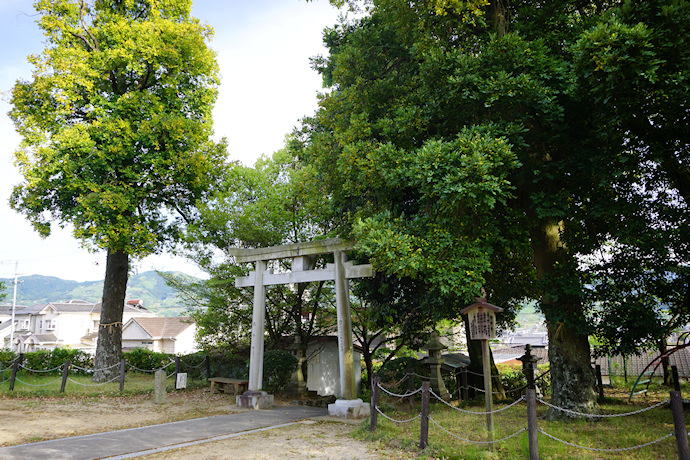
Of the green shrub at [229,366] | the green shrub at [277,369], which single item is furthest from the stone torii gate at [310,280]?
the green shrub at [229,366]

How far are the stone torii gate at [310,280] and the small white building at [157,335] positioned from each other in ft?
109

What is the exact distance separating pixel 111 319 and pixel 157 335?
94.2ft

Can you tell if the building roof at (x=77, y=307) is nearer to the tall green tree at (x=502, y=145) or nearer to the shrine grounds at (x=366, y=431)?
the shrine grounds at (x=366, y=431)

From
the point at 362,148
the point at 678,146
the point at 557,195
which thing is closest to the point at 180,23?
the point at 362,148

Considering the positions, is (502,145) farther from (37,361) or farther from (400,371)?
(37,361)

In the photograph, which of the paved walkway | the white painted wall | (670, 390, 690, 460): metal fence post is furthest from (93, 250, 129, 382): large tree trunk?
(670, 390, 690, 460): metal fence post

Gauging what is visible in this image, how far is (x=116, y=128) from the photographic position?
15.5 m

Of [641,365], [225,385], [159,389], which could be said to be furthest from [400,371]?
[641,365]

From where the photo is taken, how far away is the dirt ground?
7246mm

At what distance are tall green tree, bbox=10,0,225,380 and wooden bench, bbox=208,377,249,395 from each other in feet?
15.0

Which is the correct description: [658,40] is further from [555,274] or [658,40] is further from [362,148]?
[362,148]

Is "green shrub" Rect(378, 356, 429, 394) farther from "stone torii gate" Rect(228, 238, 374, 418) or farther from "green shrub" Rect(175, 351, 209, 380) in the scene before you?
"green shrub" Rect(175, 351, 209, 380)

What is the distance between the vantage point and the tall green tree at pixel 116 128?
49.6 ft

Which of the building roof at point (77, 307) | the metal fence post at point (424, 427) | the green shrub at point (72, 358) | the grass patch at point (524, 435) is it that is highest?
the building roof at point (77, 307)
